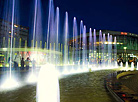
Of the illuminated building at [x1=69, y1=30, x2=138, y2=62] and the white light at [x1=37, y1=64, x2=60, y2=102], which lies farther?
the illuminated building at [x1=69, y1=30, x2=138, y2=62]

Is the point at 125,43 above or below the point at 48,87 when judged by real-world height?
above

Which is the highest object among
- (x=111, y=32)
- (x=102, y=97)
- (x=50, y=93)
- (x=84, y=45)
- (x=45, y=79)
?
(x=111, y=32)

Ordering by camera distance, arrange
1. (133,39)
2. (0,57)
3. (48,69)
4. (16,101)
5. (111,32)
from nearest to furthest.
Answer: (48,69) → (16,101) → (0,57) → (111,32) → (133,39)

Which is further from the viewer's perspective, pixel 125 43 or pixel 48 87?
pixel 125 43

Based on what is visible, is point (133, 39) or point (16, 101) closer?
point (16, 101)

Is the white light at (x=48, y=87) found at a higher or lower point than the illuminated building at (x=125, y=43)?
lower

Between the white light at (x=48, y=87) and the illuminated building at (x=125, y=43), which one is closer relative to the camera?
the white light at (x=48, y=87)

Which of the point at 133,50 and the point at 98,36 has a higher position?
the point at 98,36

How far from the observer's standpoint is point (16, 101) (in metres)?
5.78

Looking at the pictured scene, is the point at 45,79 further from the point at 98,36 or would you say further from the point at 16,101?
the point at 98,36

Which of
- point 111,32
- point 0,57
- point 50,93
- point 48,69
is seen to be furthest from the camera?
point 111,32

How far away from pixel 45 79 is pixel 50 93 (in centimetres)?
49

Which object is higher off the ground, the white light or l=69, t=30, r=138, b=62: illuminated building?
l=69, t=30, r=138, b=62: illuminated building

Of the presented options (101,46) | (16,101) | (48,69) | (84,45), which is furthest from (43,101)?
(84,45)
